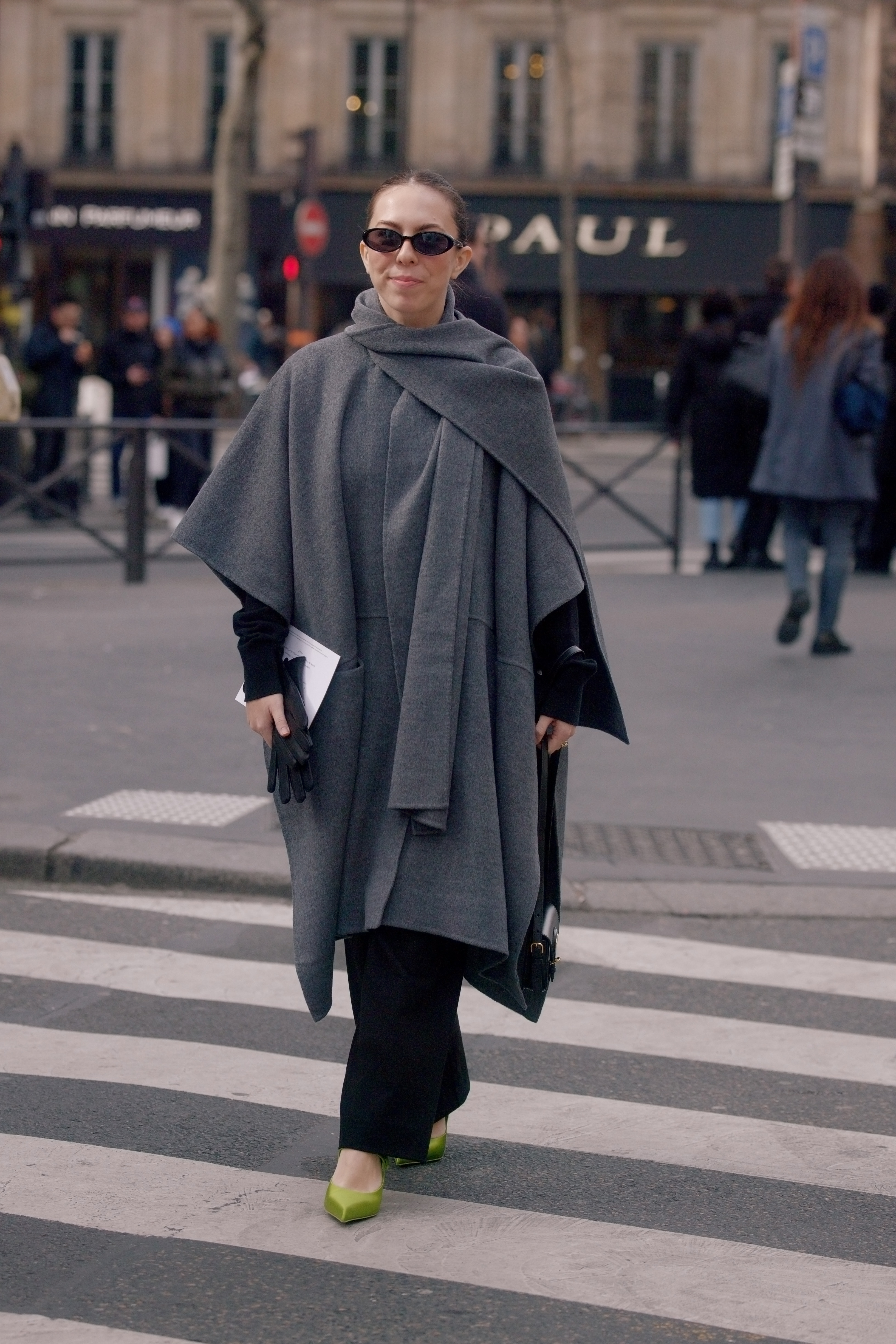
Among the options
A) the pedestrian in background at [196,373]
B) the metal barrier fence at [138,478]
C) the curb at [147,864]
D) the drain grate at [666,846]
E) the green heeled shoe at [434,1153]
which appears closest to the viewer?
the green heeled shoe at [434,1153]

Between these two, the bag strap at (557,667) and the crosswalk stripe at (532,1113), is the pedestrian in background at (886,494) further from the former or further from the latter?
the bag strap at (557,667)

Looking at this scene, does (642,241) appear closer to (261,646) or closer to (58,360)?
(58,360)

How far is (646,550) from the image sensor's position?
15.2m

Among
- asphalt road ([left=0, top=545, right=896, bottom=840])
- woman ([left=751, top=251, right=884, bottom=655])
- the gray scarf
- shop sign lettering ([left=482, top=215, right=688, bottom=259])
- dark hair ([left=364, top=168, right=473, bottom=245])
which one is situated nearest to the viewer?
the gray scarf

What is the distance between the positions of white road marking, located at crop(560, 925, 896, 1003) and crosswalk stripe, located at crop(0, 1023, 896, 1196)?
108cm

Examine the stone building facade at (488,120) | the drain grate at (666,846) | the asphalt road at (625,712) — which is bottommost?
the drain grate at (666,846)

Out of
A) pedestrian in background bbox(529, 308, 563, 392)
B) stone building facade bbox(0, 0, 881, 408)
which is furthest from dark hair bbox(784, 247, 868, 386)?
stone building facade bbox(0, 0, 881, 408)

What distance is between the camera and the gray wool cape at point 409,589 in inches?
142

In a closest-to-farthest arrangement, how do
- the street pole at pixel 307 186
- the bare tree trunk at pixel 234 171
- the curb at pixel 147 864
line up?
the curb at pixel 147 864
the street pole at pixel 307 186
the bare tree trunk at pixel 234 171

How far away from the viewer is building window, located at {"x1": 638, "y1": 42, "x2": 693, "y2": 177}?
42156 millimetres

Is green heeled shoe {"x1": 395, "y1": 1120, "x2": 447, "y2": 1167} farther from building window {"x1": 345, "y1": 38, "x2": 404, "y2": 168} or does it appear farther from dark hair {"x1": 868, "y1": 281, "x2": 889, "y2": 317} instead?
building window {"x1": 345, "y1": 38, "x2": 404, "y2": 168}

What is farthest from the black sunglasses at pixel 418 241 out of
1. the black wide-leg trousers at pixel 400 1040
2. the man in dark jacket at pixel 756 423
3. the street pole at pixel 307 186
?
the street pole at pixel 307 186

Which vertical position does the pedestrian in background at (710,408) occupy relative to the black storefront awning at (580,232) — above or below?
below

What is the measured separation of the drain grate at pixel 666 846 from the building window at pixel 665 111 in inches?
1460
